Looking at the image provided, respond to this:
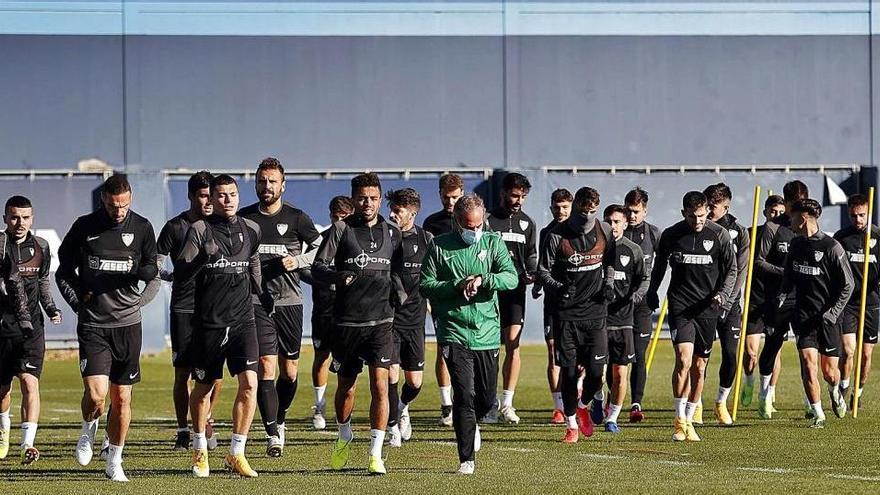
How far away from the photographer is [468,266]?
12.2 metres

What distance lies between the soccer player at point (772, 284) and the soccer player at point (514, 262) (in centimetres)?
237

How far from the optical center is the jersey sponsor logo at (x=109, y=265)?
12.2m

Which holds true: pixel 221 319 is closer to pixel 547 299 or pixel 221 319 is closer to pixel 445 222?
pixel 547 299

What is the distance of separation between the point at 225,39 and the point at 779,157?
10.1 metres

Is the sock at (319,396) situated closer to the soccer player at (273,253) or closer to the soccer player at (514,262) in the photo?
the soccer player at (514,262)

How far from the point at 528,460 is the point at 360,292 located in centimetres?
184

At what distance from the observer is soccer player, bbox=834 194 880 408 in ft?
56.5

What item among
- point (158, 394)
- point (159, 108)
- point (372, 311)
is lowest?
point (158, 394)

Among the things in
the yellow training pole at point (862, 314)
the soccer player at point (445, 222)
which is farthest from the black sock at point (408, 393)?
the yellow training pole at point (862, 314)

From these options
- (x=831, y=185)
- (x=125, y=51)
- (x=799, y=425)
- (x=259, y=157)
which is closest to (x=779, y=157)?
(x=831, y=185)

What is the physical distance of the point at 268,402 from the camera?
13.5 m

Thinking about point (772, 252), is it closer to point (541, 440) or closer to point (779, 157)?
point (541, 440)

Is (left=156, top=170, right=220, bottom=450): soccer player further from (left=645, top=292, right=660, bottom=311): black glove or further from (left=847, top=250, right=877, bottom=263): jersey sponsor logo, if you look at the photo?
(left=847, top=250, right=877, bottom=263): jersey sponsor logo

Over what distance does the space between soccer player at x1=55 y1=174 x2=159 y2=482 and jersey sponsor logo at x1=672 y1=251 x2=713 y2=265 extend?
514 cm
